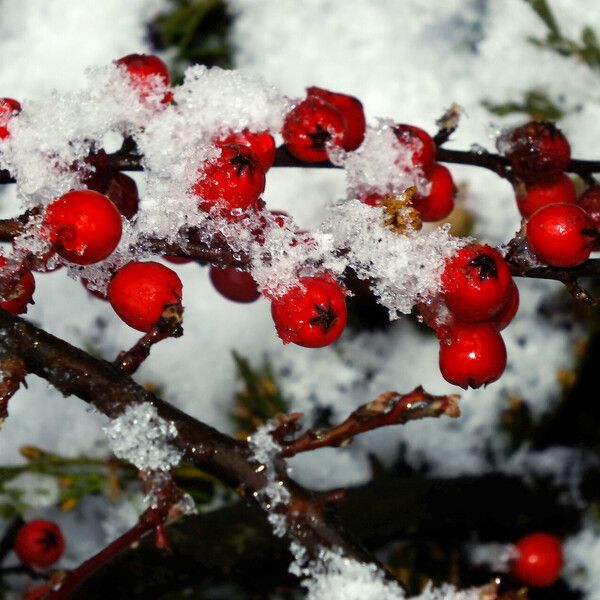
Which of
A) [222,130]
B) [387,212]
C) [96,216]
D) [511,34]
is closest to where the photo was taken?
[96,216]

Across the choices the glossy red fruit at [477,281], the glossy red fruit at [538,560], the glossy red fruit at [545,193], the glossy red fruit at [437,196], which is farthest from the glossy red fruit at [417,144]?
the glossy red fruit at [538,560]

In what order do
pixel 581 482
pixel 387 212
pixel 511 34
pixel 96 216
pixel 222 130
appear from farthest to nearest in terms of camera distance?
pixel 511 34 → pixel 581 482 → pixel 222 130 → pixel 387 212 → pixel 96 216

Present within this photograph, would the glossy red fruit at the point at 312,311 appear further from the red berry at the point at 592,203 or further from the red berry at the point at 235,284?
the red berry at the point at 592,203

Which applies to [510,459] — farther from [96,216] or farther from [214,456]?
[96,216]

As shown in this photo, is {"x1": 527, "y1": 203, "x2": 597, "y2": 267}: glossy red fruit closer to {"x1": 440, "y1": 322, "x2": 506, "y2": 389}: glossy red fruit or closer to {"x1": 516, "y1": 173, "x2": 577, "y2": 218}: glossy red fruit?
{"x1": 440, "y1": 322, "x2": 506, "y2": 389}: glossy red fruit

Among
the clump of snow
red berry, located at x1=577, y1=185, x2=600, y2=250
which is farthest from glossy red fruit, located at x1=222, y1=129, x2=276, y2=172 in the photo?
red berry, located at x1=577, y1=185, x2=600, y2=250

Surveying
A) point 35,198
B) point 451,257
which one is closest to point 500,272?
point 451,257

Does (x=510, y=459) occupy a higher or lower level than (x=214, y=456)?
higher
